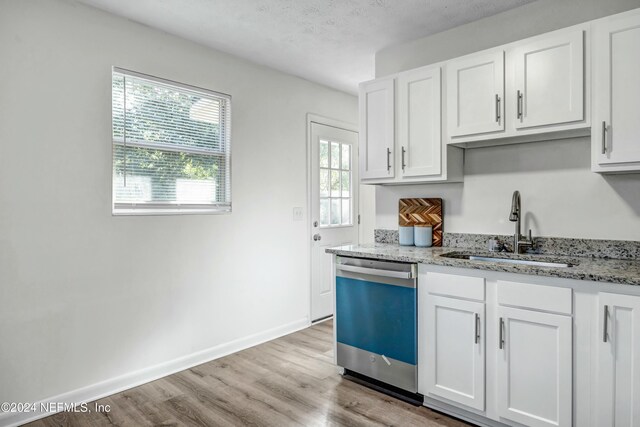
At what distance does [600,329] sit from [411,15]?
7.19ft

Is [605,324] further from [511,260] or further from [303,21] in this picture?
[303,21]

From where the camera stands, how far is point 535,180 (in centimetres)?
252

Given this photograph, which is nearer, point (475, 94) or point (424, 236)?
point (475, 94)

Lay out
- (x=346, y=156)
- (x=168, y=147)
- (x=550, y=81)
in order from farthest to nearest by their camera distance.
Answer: (x=346, y=156) → (x=168, y=147) → (x=550, y=81)

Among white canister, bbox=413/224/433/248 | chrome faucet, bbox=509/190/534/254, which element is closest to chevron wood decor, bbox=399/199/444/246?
white canister, bbox=413/224/433/248

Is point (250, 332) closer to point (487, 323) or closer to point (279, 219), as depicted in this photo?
point (279, 219)

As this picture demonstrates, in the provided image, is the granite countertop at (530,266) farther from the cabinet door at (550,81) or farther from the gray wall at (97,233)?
the gray wall at (97,233)

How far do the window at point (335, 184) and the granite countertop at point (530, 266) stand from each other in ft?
4.54

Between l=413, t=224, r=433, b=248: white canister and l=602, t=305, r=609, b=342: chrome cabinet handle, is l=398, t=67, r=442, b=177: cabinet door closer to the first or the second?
l=413, t=224, r=433, b=248: white canister

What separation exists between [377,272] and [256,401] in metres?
1.12

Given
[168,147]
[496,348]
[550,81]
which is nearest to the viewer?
[496,348]

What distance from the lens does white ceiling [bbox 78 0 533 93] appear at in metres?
2.51

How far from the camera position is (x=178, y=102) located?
2.96m

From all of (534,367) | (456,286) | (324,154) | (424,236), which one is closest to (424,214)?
(424,236)
